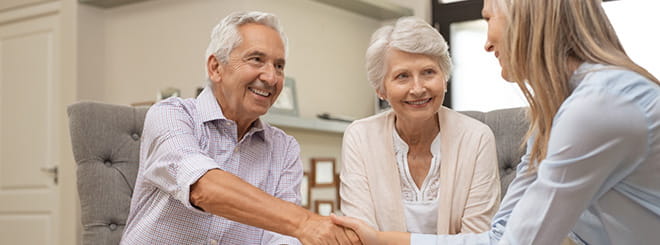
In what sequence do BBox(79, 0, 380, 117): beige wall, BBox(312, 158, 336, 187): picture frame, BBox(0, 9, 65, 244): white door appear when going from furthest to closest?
BBox(0, 9, 65, 244): white door → BBox(312, 158, 336, 187): picture frame → BBox(79, 0, 380, 117): beige wall

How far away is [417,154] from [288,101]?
228 centimetres

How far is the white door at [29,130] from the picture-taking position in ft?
15.8

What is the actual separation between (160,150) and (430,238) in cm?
71

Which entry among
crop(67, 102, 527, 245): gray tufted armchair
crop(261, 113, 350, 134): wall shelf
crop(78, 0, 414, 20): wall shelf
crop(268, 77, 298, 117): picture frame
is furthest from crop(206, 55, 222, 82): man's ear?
crop(78, 0, 414, 20): wall shelf

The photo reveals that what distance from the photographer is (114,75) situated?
15.8 ft

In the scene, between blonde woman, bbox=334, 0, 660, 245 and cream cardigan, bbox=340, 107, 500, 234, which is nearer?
blonde woman, bbox=334, 0, 660, 245

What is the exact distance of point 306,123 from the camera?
4.22 m

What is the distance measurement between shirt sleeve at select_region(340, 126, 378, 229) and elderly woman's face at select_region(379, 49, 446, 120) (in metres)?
0.17

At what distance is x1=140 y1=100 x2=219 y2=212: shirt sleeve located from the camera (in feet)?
5.60

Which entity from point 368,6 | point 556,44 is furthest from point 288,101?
point 556,44

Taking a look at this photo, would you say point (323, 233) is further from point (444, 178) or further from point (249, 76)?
point (249, 76)

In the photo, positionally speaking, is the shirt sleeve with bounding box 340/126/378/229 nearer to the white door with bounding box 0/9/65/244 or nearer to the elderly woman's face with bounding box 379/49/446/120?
the elderly woman's face with bounding box 379/49/446/120

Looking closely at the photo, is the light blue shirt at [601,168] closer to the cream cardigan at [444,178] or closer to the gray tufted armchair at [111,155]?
the cream cardigan at [444,178]

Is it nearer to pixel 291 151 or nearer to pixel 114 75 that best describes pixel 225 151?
pixel 291 151
